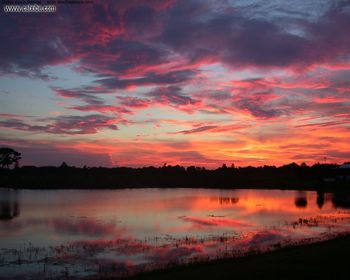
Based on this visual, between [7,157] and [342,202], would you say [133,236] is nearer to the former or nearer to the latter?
[342,202]

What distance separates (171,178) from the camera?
14300 cm

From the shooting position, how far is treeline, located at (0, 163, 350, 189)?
108 metres

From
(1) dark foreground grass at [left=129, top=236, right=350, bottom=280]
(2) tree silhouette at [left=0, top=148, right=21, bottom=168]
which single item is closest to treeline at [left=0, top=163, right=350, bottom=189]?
(2) tree silhouette at [left=0, top=148, right=21, bottom=168]

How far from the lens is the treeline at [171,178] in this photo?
10751cm

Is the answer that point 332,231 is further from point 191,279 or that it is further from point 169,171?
point 169,171

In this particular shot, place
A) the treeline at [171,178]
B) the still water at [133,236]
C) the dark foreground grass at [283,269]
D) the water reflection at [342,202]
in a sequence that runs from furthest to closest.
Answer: the treeline at [171,178], the water reflection at [342,202], the still water at [133,236], the dark foreground grass at [283,269]

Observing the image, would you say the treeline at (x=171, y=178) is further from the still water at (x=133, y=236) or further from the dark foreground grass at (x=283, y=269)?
the dark foreground grass at (x=283, y=269)

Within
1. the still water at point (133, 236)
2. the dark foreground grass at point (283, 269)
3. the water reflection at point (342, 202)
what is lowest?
the still water at point (133, 236)

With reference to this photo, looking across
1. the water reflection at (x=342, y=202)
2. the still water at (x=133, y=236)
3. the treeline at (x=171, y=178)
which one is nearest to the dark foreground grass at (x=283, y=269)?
the still water at (x=133, y=236)

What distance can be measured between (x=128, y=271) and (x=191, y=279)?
5.04 metres

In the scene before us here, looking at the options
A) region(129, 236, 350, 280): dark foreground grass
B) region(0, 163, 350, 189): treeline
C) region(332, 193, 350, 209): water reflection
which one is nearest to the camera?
region(129, 236, 350, 280): dark foreground grass

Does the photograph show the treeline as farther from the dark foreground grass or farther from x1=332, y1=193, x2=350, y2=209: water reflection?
the dark foreground grass

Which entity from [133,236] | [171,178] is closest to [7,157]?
[171,178]

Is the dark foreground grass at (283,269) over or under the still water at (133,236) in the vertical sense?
over
